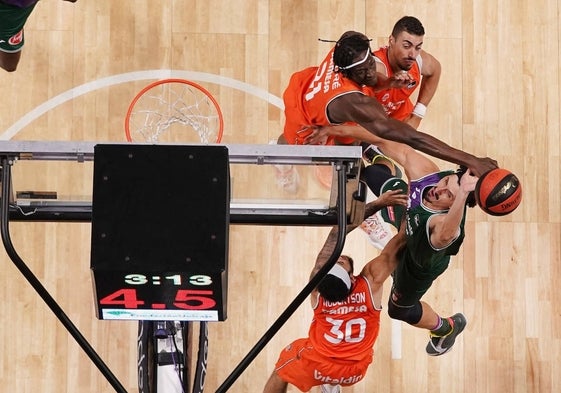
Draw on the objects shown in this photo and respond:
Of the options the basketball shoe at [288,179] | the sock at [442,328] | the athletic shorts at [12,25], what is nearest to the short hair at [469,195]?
the sock at [442,328]

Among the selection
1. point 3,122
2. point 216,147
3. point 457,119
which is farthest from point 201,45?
point 216,147

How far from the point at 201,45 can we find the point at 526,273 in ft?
9.02

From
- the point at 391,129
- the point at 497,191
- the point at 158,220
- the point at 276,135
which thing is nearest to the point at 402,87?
the point at 391,129

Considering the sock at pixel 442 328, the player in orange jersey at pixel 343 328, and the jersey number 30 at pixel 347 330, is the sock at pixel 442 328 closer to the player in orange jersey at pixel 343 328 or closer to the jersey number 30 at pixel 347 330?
the player in orange jersey at pixel 343 328

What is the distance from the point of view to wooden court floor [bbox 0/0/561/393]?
5863mm

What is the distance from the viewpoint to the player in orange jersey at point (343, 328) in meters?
5.18

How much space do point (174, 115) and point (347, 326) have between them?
181 centimetres

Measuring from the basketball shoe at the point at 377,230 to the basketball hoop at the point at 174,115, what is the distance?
1.16 meters

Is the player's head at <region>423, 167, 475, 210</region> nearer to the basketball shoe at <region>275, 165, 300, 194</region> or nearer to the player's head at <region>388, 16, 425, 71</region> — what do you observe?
the player's head at <region>388, 16, 425, 71</region>

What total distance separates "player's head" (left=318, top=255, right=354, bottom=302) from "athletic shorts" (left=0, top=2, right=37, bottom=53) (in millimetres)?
2276

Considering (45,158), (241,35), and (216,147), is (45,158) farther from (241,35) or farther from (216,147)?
(241,35)

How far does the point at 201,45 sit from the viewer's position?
20.2 ft

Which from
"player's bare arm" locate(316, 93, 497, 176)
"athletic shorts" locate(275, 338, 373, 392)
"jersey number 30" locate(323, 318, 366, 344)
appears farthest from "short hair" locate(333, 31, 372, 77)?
"athletic shorts" locate(275, 338, 373, 392)

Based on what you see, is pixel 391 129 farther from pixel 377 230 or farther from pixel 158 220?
pixel 158 220
